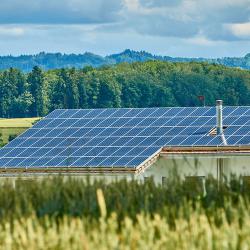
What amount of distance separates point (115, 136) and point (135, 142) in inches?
62.9

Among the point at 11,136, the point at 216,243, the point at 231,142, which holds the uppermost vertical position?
the point at 11,136

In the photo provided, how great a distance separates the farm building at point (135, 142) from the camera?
43.2m

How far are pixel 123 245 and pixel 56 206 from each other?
6.66ft

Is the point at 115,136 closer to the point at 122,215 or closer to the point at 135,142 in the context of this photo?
the point at 135,142

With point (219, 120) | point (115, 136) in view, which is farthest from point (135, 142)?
point (219, 120)

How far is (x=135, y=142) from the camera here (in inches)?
1842

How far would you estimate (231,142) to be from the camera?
4494 centimetres

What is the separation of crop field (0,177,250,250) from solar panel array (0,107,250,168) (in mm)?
28450

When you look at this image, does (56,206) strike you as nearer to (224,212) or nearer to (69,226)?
(69,226)

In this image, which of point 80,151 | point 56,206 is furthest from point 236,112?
point 56,206

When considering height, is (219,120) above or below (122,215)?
above

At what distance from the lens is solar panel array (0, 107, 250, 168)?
1795 inches

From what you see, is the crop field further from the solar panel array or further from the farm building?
the solar panel array

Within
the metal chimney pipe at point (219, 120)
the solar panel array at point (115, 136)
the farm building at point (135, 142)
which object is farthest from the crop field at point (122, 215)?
the metal chimney pipe at point (219, 120)
